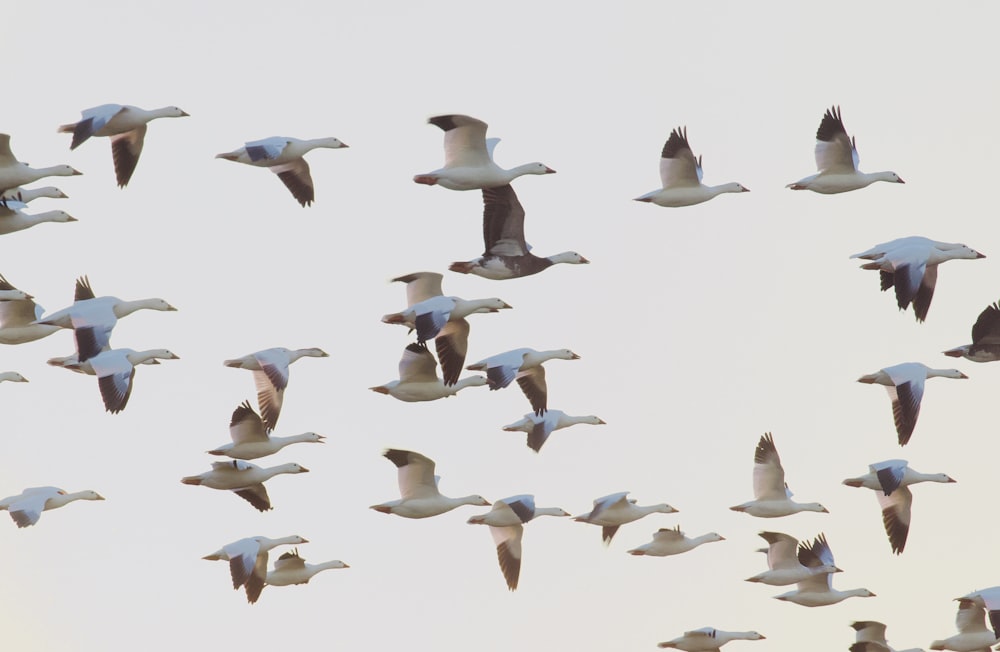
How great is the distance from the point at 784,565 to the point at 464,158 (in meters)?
6.04

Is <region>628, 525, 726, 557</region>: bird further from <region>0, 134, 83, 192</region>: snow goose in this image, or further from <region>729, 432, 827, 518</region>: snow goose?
<region>0, 134, 83, 192</region>: snow goose

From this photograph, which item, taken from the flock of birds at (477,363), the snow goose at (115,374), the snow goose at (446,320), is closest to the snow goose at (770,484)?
the flock of birds at (477,363)

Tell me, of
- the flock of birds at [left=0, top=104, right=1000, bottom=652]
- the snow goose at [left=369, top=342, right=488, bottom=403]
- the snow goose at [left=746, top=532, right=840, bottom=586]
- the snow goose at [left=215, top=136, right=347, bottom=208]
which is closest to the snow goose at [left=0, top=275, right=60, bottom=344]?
the flock of birds at [left=0, top=104, right=1000, bottom=652]

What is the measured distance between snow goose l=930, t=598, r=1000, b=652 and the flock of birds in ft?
0.06

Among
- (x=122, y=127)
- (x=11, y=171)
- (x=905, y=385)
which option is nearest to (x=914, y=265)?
(x=905, y=385)

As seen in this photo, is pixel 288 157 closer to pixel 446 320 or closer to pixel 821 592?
pixel 446 320

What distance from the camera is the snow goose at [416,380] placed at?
23484 millimetres

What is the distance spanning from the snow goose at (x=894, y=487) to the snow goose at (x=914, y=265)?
166 centimetres

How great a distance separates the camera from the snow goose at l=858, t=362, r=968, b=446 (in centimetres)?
2197

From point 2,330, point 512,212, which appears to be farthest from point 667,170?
point 2,330

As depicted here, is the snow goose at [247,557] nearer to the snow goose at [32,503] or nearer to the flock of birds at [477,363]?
the flock of birds at [477,363]

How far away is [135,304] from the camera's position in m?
22.5

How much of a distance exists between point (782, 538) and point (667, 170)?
4.34 metres

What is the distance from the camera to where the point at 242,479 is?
23.0 metres
